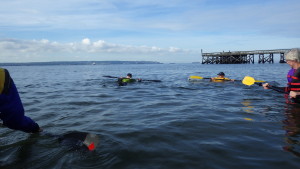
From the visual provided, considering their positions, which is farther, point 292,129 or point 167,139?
point 292,129

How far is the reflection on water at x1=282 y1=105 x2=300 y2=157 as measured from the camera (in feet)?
14.6

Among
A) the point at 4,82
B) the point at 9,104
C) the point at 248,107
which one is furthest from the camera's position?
the point at 248,107

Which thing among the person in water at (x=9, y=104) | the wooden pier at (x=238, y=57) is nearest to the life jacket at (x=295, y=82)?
the person in water at (x=9, y=104)

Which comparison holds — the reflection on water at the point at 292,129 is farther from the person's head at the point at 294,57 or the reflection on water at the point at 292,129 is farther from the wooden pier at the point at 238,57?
the wooden pier at the point at 238,57

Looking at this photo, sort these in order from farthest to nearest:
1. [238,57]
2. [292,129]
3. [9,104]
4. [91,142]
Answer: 1. [238,57]
2. [292,129]
3. [91,142]
4. [9,104]

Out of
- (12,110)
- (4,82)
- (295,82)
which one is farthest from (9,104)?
(295,82)

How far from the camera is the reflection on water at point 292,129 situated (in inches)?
175

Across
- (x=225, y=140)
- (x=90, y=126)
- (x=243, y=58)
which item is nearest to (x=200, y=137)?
(x=225, y=140)

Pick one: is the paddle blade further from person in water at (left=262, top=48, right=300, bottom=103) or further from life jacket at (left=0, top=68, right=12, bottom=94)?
person in water at (left=262, top=48, right=300, bottom=103)

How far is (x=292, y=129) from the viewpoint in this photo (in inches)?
220

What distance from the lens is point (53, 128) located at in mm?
6211

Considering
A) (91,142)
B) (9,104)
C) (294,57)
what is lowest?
(91,142)

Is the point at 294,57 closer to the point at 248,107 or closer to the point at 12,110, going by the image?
the point at 248,107

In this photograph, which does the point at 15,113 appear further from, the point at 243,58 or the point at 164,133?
the point at 243,58
